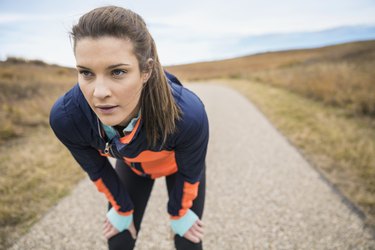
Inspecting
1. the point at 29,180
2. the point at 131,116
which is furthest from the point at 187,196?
the point at 29,180

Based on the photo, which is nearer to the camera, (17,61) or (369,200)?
(369,200)

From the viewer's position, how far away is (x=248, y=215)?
2986 mm

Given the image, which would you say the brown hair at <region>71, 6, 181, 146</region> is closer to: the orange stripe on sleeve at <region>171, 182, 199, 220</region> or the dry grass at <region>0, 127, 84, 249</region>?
the orange stripe on sleeve at <region>171, 182, 199, 220</region>

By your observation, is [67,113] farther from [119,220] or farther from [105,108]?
[119,220]

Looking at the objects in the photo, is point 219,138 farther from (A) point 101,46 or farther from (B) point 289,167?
(A) point 101,46

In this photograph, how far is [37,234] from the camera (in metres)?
2.60

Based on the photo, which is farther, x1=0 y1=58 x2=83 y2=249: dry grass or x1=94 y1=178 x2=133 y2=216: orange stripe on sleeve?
x1=0 y1=58 x2=83 y2=249: dry grass

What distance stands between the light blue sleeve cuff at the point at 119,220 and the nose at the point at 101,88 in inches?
42.0

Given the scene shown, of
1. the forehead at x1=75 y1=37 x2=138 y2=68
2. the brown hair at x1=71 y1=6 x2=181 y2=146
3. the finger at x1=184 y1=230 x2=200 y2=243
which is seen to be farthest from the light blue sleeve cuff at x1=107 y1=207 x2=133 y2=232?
the forehead at x1=75 y1=37 x2=138 y2=68

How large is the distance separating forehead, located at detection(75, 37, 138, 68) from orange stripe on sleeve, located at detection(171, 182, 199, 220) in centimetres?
102

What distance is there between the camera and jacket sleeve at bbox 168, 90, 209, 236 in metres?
1.51

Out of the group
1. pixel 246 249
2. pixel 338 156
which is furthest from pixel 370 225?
pixel 338 156

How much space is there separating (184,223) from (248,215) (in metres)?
1.41

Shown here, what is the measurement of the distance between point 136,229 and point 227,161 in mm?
2676
